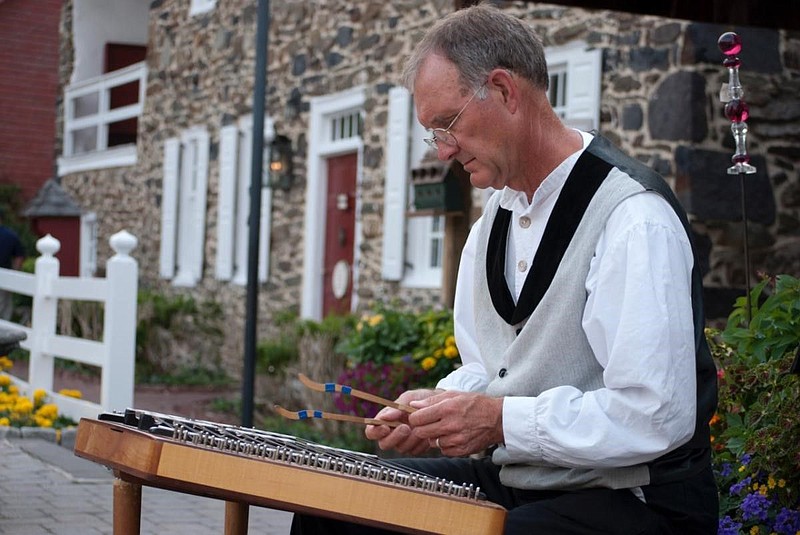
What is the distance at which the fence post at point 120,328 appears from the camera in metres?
7.88

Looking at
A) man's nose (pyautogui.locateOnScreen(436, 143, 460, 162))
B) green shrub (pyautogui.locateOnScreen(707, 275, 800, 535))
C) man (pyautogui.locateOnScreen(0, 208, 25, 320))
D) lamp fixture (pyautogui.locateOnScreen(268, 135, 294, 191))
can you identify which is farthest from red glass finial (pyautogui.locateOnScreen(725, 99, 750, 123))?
man (pyautogui.locateOnScreen(0, 208, 25, 320))

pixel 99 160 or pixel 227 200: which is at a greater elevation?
pixel 99 160

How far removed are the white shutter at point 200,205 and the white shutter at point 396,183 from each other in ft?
14.1

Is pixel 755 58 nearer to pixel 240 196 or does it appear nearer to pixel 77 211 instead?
pixel 240 196

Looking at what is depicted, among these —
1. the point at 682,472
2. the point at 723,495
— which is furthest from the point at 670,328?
the point at 723,495

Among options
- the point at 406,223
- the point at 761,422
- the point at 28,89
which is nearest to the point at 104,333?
the point at 406,223

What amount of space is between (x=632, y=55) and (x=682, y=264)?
19.6 feet

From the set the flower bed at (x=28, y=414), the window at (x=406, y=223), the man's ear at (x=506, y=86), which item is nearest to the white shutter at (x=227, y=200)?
the window at (x=406, y=223)

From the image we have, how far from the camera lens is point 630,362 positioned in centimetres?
229

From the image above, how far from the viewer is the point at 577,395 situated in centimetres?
238

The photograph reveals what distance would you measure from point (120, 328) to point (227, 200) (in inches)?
236

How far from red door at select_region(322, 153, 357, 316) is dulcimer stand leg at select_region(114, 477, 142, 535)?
899 cm

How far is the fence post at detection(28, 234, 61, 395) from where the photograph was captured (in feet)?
Result: 29.8

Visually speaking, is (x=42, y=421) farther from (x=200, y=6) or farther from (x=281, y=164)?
(x=200, y=6)
